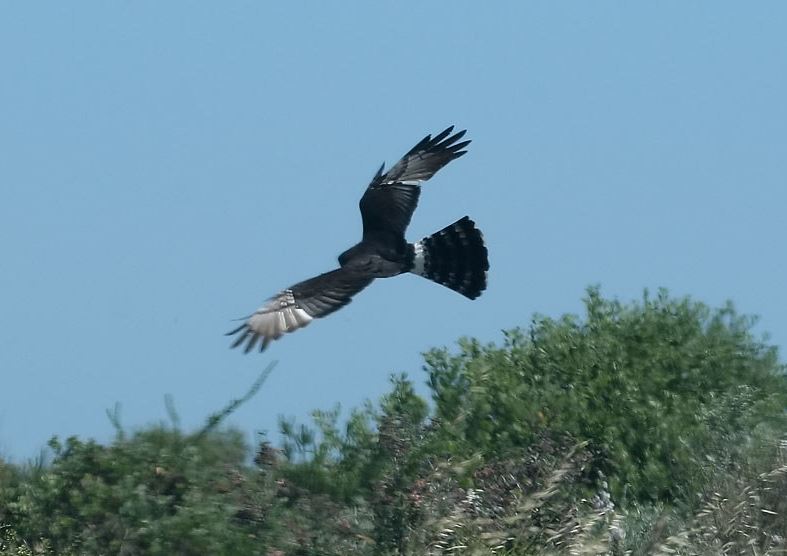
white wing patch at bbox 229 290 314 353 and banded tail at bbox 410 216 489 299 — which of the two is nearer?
white wing patch at bbox 229 290 314 353

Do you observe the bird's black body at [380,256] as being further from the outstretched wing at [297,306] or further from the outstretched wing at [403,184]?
the outstretched wing at [297,306]

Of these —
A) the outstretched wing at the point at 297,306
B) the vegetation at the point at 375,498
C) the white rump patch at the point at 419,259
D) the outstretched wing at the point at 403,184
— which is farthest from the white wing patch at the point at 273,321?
the white rump patch at the point at 419,259

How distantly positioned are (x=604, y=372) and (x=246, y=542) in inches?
264

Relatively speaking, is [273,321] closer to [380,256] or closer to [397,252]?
[380,256]

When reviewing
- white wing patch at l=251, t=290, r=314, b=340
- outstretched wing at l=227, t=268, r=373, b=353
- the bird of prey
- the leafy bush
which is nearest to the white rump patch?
the bird of prey

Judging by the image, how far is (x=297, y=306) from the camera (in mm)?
11805

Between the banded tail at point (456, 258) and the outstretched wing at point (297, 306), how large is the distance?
280 cm

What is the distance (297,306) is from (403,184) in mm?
3683

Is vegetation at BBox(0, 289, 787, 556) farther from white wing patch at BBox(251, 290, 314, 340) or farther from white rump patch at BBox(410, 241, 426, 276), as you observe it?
white rump patch at BBox(410, 241, 426, 276)

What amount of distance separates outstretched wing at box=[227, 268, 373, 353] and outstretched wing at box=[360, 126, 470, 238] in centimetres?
212

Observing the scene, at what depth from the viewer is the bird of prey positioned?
11914mm

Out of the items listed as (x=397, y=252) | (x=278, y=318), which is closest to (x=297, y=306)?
(x=278, y=318)

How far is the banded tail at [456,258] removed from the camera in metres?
15.4

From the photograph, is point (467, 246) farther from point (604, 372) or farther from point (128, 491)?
point (128, 491)
